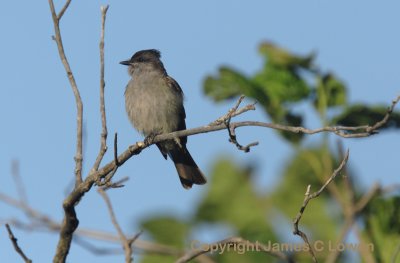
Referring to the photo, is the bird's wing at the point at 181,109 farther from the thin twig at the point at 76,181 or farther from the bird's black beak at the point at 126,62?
the thin twig at the point at 76,181

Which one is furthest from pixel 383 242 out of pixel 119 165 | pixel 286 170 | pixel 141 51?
pixel 141 51

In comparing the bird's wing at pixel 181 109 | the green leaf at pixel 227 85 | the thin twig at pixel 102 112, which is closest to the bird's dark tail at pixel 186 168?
the bird's wing at pixel 181 109

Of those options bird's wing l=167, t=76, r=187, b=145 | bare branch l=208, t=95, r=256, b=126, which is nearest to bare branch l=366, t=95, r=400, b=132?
bare branch l=208, t=95, r=256, b=126

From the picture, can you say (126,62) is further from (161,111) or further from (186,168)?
(186,168)

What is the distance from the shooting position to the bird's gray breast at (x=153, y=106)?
30.5 feet

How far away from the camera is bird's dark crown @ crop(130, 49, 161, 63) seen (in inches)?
408

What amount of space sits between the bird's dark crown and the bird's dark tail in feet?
4.07

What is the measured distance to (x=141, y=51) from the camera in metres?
10.5

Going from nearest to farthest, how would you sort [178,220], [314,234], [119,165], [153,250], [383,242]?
[119,165], [153,250], [383,242], [314,234], [178,220]

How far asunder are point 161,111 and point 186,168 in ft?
2.50

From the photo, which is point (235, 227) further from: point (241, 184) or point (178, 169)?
point (178, 169)

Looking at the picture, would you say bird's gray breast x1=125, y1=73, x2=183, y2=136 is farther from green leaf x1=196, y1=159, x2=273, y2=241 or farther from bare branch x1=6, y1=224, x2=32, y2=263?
bare branch x1=6, y1=224, x2=32, y2=263

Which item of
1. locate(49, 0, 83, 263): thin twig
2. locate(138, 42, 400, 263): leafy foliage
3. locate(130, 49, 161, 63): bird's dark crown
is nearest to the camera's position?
locate(49, 0, 83, 263): thin twig

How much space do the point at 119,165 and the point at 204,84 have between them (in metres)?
2.20
